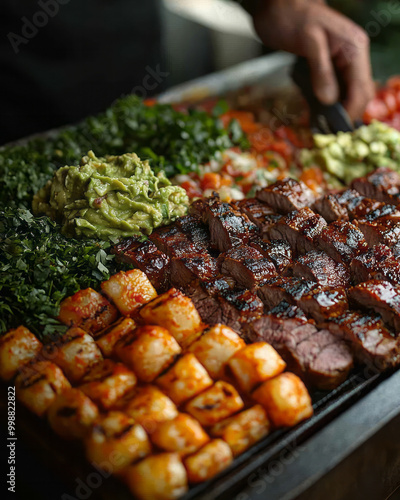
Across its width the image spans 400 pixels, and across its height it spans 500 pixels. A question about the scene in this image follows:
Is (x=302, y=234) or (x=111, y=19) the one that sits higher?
(x=111, y=19)

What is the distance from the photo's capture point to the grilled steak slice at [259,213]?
125 inches

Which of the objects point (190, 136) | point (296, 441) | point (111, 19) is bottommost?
point (296, 441)

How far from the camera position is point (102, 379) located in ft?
7.27

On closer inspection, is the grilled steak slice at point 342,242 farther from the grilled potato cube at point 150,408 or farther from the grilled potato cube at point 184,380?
the grilled potato cube at point 150,408

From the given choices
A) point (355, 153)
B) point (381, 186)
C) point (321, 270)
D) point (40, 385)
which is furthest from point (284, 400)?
point (355, 153)

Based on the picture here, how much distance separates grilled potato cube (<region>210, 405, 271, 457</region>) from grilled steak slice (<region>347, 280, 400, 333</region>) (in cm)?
81

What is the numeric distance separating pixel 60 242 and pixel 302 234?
1339 millimetres

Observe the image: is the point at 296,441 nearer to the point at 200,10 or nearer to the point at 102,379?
the point at 102,379

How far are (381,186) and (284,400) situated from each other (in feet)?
6.51

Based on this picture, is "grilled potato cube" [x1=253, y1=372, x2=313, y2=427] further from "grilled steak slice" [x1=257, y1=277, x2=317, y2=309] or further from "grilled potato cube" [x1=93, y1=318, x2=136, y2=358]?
"grilled potato cube" [x1=93, y1=318, x2=136, y2=358]

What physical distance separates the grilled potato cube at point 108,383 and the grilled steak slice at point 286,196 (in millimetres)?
1548

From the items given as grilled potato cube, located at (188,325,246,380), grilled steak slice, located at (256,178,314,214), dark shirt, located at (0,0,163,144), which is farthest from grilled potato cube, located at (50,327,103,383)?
dark shirt, located at (0,0,163,144)

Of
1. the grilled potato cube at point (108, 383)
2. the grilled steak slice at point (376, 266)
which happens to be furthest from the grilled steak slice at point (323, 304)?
the grilled potato cube at point (108, 383)

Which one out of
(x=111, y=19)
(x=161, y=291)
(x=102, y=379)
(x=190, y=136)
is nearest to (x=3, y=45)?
(x=111, y=19)
